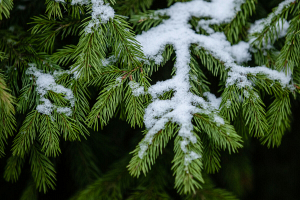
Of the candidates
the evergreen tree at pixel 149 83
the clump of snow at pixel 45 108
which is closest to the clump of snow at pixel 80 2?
the evergreen tree at pixel 149 83

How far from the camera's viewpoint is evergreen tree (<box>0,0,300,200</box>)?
0.66 meters

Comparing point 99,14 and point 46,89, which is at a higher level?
point 99,14

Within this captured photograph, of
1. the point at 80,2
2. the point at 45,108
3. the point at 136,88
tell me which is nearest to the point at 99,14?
the point at 80,2

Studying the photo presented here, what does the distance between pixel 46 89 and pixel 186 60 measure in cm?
61

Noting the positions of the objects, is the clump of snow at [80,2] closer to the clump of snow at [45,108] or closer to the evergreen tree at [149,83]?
the evergreen tree at [149,83]

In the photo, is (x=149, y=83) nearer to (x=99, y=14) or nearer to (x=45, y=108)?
(x=99, y=14)

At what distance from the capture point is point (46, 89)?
78cm

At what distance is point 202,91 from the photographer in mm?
874

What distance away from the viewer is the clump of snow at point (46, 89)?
734 mm

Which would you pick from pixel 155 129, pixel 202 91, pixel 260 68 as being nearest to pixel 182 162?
pixel 155 129

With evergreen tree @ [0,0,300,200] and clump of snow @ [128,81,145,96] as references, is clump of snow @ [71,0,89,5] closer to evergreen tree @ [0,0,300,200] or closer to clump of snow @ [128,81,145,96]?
evergreen tree @ [0,0,300,200]

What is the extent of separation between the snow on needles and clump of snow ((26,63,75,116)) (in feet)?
1.09

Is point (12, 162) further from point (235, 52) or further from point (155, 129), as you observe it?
point (235, 52)

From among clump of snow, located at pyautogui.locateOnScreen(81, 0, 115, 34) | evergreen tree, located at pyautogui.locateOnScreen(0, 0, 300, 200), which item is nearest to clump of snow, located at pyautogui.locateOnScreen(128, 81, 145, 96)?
evergreen tree, located at pyautogui.locateOnScreen(0, 0, 300, 200)
